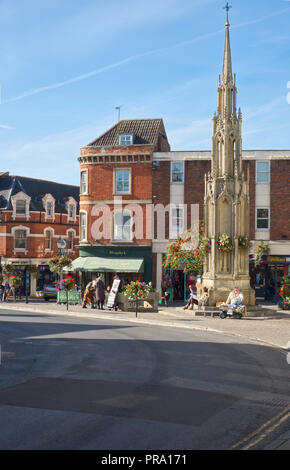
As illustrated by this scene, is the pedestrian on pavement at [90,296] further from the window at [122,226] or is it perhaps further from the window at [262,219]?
the window at [262,219]

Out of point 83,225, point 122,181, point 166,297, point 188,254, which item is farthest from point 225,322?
point 83,225

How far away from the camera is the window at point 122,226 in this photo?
3828 centimetres

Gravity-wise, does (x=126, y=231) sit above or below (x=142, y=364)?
above

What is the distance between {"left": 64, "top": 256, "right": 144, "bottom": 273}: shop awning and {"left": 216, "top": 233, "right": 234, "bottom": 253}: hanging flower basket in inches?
471

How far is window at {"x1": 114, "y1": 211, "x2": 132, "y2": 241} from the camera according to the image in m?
38.3

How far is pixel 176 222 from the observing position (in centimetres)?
3759

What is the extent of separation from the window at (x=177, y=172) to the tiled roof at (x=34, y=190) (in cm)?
2054

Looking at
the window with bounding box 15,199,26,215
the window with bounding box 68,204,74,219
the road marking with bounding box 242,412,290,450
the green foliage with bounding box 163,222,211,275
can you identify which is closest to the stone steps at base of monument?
the green foliage with bounding box 163,222,211,275

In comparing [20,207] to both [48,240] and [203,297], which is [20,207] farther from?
[203,297]

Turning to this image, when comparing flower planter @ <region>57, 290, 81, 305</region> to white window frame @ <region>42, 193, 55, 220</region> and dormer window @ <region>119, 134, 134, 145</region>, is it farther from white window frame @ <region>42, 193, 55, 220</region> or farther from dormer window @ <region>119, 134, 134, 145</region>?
white window frame @ <region>42, 193, 55, 220</region>

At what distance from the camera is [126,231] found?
1508 inches
